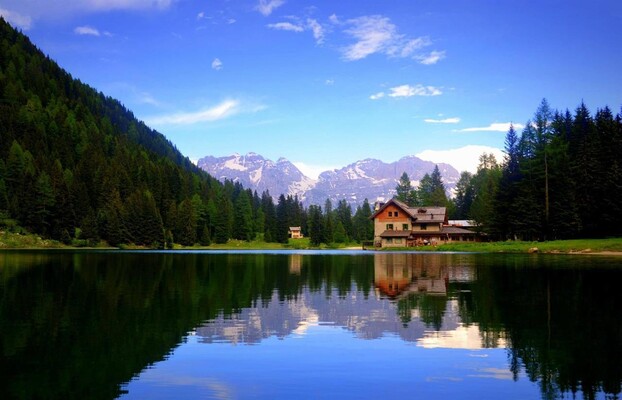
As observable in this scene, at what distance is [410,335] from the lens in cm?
1942

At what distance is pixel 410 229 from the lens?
137375 mm

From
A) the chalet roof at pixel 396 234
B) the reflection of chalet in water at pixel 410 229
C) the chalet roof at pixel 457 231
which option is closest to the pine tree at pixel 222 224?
the reflection of chalet in water at pixel 410 229

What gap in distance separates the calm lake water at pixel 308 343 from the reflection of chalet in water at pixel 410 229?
10235cm

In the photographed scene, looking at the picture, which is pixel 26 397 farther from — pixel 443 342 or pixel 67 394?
pixel 443 342

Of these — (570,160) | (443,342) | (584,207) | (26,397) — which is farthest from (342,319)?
(570,160)

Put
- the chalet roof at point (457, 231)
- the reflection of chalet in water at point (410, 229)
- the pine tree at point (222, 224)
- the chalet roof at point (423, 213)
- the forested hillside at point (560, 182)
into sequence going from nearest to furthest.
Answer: the forested hillside at point (560, 182) → the chalet roof at point (457, 231) → the reflection of chalet in water at point (410, 229) → the chalet roof at point (423, 213) → the pine tree at point (222, 224)

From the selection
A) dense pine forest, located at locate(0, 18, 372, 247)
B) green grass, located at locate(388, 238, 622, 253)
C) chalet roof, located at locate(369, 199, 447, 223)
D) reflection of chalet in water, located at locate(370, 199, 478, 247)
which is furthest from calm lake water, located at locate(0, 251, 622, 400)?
dense pine forest, located at locate(0, 18, 372, 247)

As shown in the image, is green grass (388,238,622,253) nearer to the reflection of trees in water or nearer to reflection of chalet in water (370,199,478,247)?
reflection of chalet in water (370,199,478,247)

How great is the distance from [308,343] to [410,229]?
122 metres

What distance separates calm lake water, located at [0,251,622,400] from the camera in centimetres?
1286

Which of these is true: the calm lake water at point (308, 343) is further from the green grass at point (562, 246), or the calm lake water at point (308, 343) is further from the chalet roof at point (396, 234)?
the chalet roof at point (396, 234)

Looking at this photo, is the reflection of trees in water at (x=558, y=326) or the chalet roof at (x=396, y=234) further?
the chalet roof at (x=396, y=234)

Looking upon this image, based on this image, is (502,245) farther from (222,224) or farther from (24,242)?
(222,224)

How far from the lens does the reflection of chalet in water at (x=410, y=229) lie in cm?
13588
